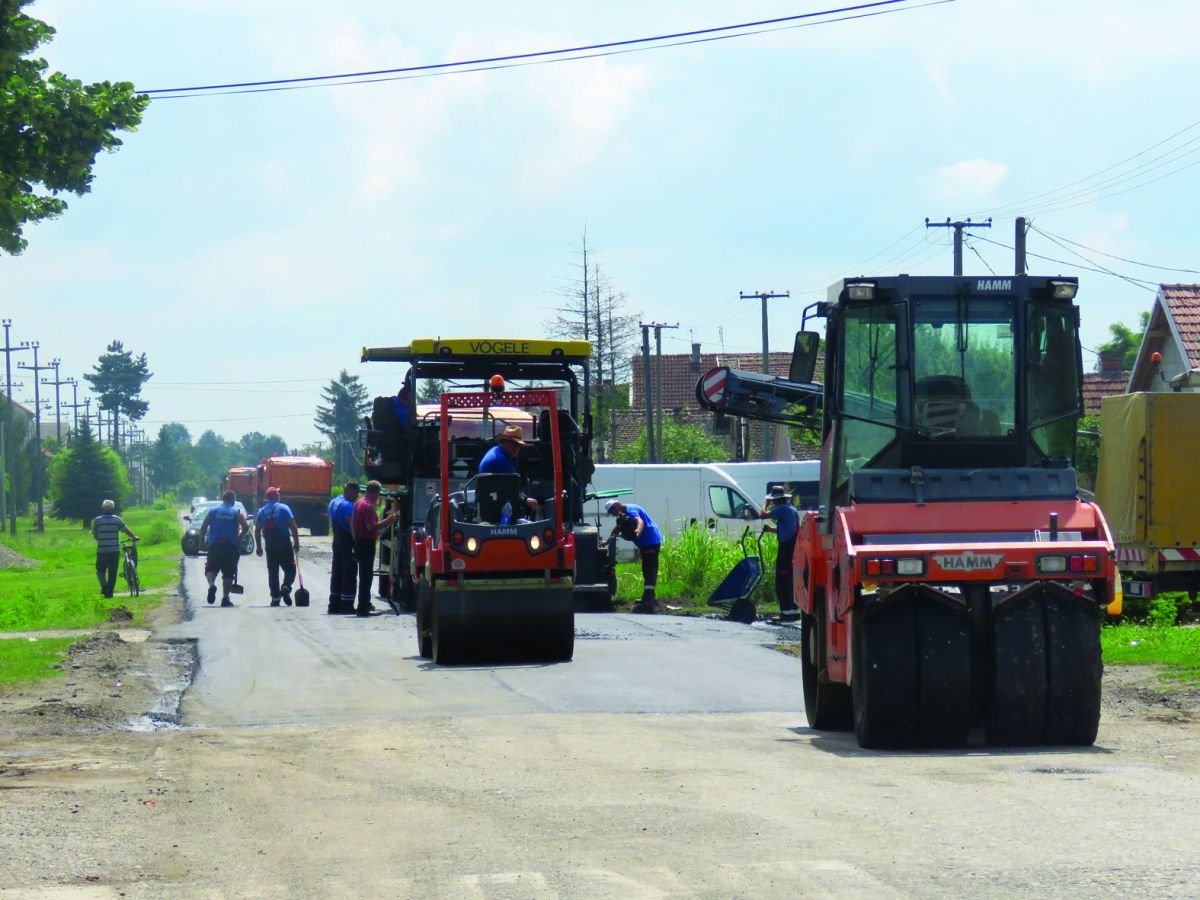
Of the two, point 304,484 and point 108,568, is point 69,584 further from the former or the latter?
point 304,484

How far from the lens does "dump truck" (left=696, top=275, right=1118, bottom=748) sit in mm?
9492

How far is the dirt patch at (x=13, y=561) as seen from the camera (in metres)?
50.5

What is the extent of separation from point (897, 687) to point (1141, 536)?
11.0 m

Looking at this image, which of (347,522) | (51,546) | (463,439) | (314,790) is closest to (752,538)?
(347,522)

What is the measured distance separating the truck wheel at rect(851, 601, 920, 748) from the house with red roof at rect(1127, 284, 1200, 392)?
25590 mm

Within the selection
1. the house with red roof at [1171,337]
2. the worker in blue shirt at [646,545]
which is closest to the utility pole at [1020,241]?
the house with red roof at [1171,337]

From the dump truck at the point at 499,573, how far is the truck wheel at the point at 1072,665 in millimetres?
6383

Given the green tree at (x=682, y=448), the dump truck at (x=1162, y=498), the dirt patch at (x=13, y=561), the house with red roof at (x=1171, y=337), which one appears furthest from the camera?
the green tree at (x=682, y=448)

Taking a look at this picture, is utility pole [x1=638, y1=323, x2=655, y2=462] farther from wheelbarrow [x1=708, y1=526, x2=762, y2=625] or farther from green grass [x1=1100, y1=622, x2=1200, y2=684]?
green grass [x1=1100, y1=622, x2=1200, y2=684]

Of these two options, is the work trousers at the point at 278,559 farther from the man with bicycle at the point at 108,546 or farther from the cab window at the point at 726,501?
the cab window at the point at 726,501

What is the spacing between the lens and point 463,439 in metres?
18.3

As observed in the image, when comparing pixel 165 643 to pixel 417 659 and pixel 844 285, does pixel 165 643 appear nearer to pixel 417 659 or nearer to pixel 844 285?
pixel 417 659

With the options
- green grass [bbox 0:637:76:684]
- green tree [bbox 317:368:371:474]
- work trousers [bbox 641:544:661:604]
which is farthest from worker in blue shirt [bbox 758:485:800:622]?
green tree [bbox 317:368:371:474]

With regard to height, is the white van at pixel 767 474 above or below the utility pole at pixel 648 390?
below
